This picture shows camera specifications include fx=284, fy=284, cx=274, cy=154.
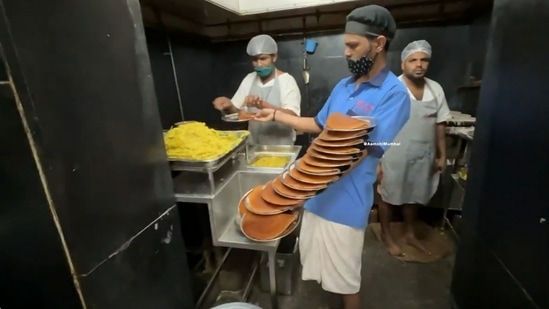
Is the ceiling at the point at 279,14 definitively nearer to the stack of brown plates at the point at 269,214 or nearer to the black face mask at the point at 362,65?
the black face mask at the point at 362,65

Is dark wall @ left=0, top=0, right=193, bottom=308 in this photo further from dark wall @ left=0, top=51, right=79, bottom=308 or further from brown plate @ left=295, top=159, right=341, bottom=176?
brown plate @ left=295, top=159, right=341, bottom=176

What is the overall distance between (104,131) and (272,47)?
137 centimetres

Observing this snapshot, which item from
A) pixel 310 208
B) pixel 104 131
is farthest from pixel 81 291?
pixel 310 208

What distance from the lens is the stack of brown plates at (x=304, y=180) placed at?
0.99 m

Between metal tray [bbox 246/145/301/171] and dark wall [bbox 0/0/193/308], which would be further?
metal tray [bbox 246/145/301/171]

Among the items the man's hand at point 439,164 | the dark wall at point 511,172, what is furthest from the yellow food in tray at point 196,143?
the man's hand at point 439,164

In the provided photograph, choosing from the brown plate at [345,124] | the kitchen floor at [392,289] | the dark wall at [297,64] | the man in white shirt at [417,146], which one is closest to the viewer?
the brown plate at [345,124]

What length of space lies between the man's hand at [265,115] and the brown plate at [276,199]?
0.38 m

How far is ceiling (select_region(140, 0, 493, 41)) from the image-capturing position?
2068 mm

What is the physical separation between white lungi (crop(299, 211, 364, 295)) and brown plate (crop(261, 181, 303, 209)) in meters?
0.20

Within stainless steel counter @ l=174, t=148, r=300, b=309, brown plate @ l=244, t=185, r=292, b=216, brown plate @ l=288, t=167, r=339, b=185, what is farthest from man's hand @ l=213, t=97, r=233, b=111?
brown plate @ l=288, t=167, r=339, b=185

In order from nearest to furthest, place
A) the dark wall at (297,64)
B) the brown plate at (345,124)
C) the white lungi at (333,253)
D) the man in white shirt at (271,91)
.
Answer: the brown plate at (345,124), the white lungi at (333,253), the man in white shirt at (271,91), the dark wall at (297,64)

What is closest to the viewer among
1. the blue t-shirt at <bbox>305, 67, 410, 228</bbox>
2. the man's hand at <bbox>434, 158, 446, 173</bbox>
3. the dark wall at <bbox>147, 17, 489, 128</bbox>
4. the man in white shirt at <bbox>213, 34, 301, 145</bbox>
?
the blue t-shirt at <bbox>305, 67, 410, 228</bbox>

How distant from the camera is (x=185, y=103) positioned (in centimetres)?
246
